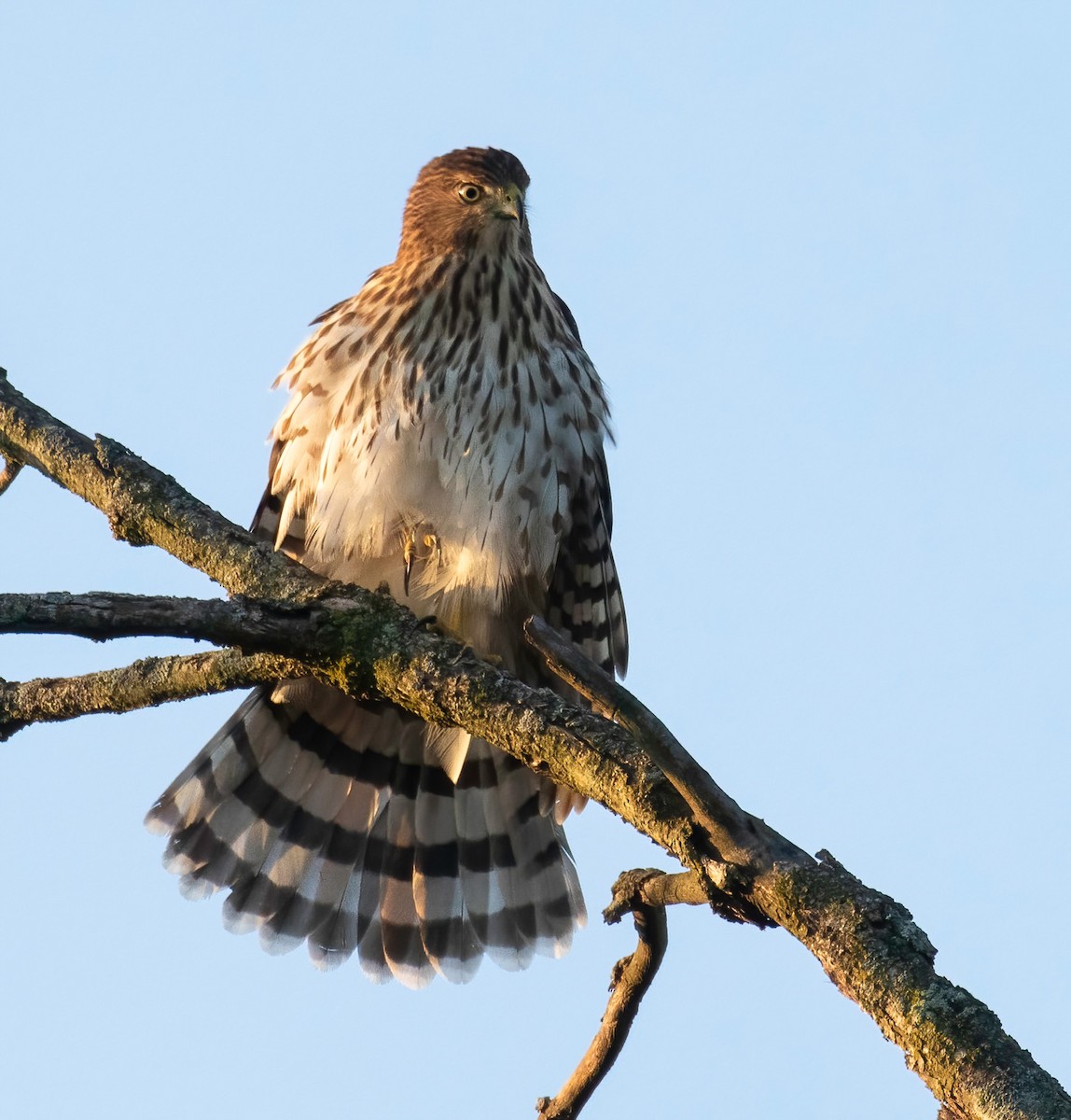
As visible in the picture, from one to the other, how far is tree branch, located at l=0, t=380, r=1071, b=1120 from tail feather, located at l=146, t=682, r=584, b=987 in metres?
1.28

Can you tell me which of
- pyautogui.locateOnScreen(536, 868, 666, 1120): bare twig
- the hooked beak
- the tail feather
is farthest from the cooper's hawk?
pyautogui.locateOnScreen(536, 868, 666, 1120): bare twig

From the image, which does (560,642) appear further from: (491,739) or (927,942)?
(927,942)

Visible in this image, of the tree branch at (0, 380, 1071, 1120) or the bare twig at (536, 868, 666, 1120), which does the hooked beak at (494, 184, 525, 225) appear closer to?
the tree branch at (0, 380, 1071, 1120)

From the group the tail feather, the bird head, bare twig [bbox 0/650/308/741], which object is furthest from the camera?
the bird head

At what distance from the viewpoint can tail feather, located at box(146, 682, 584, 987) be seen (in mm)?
5512

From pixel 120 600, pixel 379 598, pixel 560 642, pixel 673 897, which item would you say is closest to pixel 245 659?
pixel 379 598

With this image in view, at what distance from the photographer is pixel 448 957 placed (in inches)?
218

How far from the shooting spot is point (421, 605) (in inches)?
212

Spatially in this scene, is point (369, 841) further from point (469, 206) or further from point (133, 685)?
point (469, 206)

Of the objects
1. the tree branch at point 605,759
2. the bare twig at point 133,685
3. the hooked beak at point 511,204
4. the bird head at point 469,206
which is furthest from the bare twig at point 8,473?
the hooked beak at point 511,204

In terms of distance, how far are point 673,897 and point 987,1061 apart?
86 centimetres

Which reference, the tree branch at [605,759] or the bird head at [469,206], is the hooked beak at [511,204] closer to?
the bird head at [469,206]

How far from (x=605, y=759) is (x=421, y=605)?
2.06 m

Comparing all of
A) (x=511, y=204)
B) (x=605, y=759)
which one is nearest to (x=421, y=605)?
(x=511, y=204)
